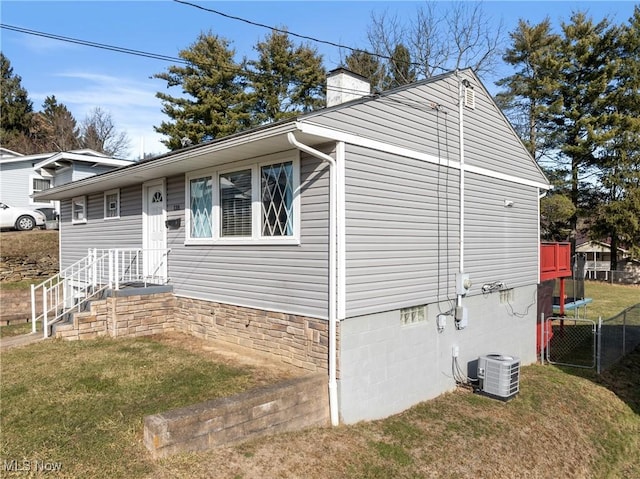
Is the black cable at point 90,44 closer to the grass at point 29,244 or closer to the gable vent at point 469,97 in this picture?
the gable vent at point 469,97

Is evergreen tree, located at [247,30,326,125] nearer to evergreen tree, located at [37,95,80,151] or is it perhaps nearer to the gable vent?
the gable vent

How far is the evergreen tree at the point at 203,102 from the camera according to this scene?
2400 cm

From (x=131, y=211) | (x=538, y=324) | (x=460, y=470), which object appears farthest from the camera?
(x=538, y=324)

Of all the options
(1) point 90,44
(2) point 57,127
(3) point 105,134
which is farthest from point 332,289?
(2) point 57,127

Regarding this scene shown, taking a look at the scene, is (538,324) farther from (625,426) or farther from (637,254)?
(637,254)

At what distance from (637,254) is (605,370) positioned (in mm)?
19189

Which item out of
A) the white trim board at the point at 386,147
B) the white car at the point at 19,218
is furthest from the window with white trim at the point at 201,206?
the white car at the point at 19,218

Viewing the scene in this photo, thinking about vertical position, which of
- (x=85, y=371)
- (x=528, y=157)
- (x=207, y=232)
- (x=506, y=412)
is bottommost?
(x=506, y=412)

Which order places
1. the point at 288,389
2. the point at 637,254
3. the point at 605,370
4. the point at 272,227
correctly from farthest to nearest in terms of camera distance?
the point at 637,254 → the point at 605,370 → the point at 272,227 → the point at 288,389

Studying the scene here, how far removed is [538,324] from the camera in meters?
12.9

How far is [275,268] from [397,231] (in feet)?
6.58

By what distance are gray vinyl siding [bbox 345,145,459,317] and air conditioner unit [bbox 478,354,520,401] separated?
5.18 ft

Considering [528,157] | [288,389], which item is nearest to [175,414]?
[288,389]

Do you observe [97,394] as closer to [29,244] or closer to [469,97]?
[469,97]
